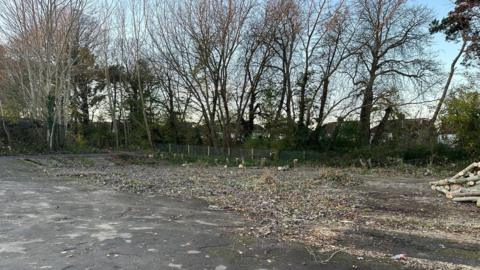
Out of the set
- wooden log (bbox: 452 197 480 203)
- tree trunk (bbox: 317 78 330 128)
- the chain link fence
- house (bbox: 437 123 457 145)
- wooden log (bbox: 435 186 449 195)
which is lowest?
wooden log (bbox: 452 197 480 203)

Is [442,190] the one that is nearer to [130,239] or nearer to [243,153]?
[130,239]

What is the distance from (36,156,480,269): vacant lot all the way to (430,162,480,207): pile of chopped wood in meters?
0.27

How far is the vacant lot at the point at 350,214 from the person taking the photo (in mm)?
5039

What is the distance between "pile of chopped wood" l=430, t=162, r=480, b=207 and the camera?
8883 mm

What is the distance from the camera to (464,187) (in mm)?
9797

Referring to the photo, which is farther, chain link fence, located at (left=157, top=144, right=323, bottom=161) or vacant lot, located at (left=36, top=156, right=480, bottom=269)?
chain link fence, located at (left=157, top=144, right=323, bottom=161)

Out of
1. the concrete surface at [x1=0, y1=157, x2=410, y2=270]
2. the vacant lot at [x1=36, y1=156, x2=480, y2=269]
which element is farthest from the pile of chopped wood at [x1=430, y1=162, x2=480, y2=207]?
the concrete surface at [x1=0, y1=157, x2=410, y2=270]

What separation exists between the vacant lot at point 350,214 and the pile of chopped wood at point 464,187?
267 mm

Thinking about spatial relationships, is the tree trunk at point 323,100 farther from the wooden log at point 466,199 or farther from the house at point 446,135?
the wooden log at point 466,199

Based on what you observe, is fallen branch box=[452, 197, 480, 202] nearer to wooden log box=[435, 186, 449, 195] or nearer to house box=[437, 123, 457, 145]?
wooden log box=[435, 186, 449, 195]

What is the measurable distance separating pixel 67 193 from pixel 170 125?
20498 millimetres

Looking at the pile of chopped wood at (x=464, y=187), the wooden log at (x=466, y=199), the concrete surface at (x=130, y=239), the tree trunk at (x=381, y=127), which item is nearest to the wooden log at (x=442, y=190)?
the pile of chopped wood at (x=464, y=187)

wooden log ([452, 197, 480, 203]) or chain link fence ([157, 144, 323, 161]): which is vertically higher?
chain link fence ([157, 144, 323, 161])

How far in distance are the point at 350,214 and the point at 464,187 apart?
4.19m
